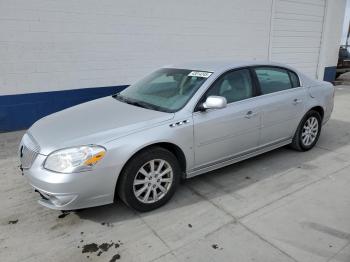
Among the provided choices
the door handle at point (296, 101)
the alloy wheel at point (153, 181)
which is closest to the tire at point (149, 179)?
the alloy wheel at point (153, 181)

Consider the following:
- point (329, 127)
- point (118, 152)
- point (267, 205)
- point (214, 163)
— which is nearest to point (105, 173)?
point (118, 152)

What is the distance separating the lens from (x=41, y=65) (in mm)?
5996

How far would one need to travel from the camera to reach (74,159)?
2734 millimetres

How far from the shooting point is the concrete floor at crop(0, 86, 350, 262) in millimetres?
2598

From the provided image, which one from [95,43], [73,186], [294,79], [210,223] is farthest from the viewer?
[95,43]

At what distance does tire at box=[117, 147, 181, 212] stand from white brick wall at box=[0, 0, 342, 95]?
3990 mm

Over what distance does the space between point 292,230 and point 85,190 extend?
192 cm

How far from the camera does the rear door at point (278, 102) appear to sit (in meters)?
4.01

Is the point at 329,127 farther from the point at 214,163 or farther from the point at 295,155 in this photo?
the point at 214,163

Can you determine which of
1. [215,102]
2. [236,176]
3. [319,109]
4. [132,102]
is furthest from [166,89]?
[319,109]

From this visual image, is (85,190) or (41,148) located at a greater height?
(41,148)

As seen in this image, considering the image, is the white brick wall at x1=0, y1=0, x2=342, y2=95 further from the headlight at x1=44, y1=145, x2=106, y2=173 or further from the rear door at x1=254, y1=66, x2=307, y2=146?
the headlight at x1=44, y1=145, x2=106, y2=173

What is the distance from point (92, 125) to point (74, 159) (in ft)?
1.64

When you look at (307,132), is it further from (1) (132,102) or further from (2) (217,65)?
(1) (132,102)
